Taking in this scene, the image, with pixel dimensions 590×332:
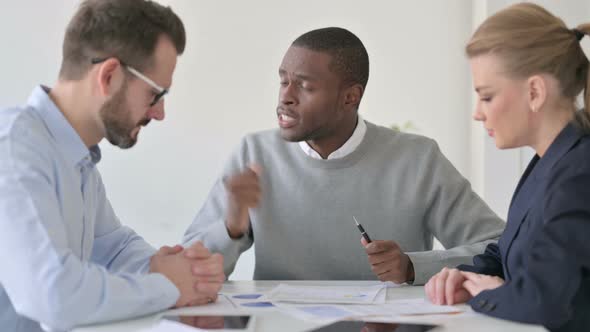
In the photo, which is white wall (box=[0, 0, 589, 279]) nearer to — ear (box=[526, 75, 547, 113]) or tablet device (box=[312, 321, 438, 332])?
ear (box=[526, 75, 547, 113])

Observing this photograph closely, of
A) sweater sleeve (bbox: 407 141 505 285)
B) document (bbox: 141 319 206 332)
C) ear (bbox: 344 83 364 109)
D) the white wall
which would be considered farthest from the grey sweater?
the white wall

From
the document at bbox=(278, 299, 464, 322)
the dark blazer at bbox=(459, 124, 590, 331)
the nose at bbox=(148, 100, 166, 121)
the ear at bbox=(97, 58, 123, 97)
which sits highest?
the ear at bbox=(97, 58, 123, 97)

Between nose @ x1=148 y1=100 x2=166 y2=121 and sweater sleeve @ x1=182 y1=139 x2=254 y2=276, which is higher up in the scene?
nose @ x1=148 y1=100 x2=166 y2=121

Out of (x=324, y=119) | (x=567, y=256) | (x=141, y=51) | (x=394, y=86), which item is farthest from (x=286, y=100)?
(x=394, y=86)

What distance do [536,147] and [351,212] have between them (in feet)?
2.27

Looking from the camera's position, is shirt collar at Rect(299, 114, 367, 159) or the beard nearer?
the beard

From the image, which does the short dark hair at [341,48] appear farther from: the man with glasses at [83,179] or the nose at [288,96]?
the man with glasses at [83,179]

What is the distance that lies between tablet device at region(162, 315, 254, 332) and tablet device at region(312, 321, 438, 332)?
0.47 ft

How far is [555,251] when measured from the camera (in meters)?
1.36

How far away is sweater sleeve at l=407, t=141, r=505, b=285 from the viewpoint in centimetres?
212

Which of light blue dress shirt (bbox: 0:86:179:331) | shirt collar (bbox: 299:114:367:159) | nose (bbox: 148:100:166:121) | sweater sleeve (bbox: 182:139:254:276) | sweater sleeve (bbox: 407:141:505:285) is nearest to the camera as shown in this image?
light blue dress shirt (bbox: 0:86:179:331)

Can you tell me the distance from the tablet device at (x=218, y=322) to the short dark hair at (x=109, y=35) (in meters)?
0.55

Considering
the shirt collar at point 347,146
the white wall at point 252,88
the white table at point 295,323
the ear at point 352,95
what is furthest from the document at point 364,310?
the white wall at point 252,88

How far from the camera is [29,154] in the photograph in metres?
1.45
